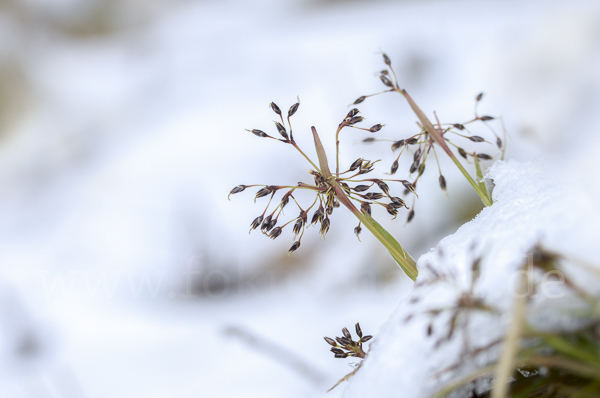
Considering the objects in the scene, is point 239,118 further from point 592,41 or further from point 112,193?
point 592,41

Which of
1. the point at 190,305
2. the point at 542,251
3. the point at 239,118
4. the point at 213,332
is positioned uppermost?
the point at 239,118

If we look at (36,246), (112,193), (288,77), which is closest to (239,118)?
(288,77)

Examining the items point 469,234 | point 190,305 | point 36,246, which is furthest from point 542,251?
point 36,246

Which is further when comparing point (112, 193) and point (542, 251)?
point (112, 193)

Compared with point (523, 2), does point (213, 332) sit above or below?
below

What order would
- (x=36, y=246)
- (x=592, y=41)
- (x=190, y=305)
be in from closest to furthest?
(x=190, y=305) < (x=592, y=41) < (x=36, y=246)

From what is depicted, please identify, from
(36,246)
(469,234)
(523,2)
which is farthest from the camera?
(523,2)

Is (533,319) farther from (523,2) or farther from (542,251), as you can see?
(523,2)
